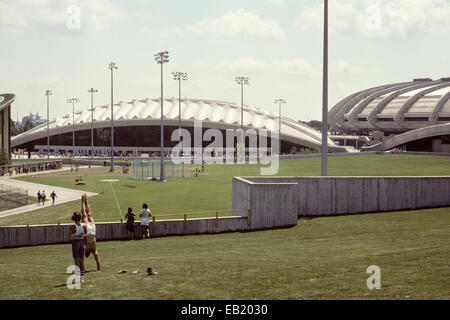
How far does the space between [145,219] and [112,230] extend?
65.9 inches

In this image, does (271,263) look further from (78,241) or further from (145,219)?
(145,219)

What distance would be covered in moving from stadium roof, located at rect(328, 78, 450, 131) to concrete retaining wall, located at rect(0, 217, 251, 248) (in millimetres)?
112465

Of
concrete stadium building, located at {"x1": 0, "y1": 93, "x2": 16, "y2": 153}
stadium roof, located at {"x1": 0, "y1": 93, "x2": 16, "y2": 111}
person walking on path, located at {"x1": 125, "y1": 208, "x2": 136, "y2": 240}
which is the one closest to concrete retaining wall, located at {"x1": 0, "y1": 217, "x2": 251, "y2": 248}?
person walking on path, located at {"x1": 125, "y1": 208, "x2": 136, "y2": 240}

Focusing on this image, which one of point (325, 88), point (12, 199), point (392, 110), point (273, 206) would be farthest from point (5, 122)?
point (392, 110)

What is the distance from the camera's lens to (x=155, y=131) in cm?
11612

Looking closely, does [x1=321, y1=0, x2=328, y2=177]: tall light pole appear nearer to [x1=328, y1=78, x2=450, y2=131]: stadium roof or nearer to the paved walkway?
the paved walkway

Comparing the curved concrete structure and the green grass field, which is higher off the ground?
the curved concrete structure

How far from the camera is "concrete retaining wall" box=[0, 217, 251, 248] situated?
22641mm

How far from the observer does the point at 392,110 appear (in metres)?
137

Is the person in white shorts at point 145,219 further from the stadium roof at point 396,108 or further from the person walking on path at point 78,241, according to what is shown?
the stadium roof at point 396,108

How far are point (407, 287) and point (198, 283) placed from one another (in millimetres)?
4410

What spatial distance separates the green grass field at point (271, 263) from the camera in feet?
36.3

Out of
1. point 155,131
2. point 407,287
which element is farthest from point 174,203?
point 155,131

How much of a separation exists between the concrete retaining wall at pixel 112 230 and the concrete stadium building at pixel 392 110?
91.1 meters
